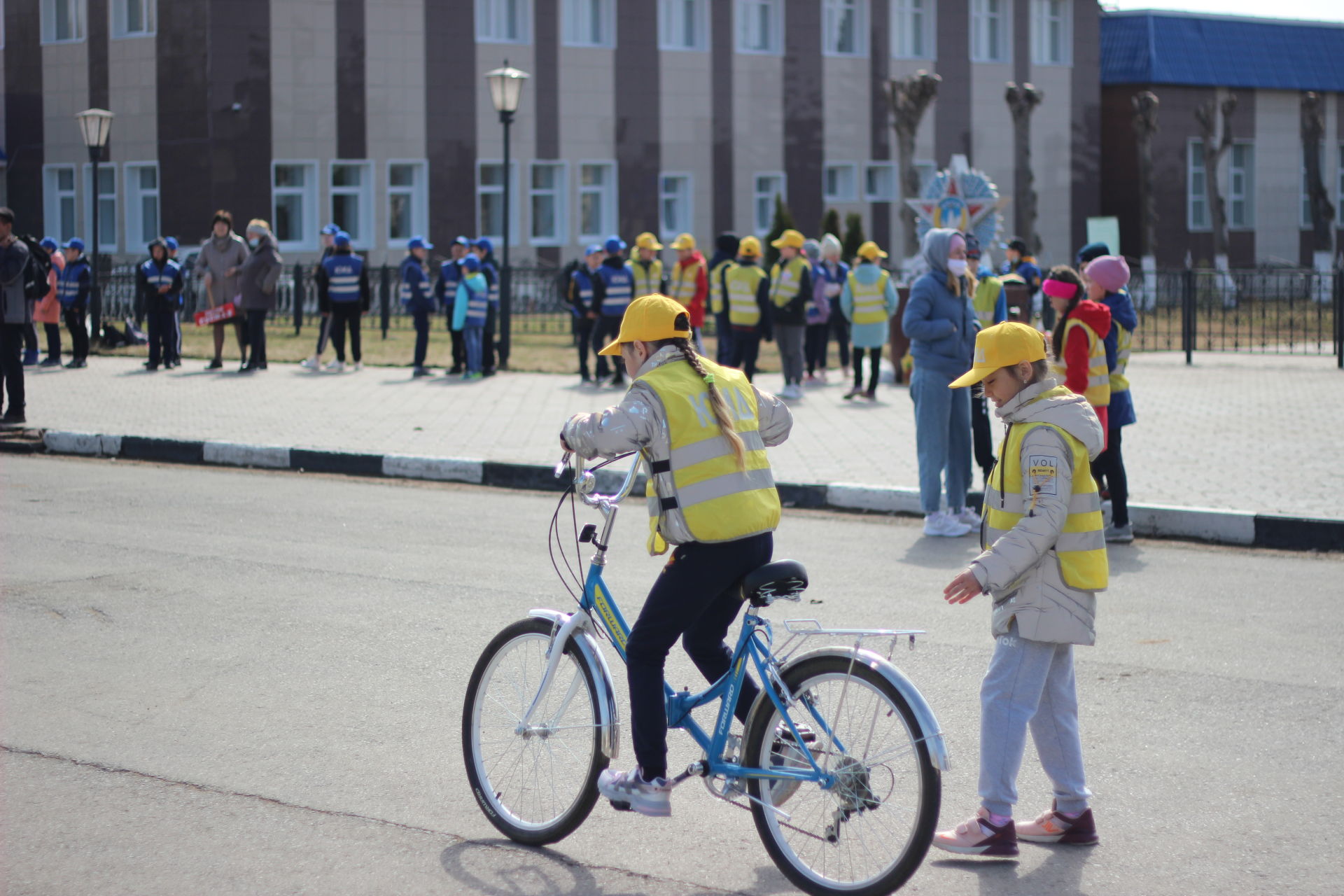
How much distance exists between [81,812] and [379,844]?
1.04 m

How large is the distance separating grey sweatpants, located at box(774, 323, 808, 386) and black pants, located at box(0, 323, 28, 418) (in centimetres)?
832

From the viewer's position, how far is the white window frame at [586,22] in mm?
35875

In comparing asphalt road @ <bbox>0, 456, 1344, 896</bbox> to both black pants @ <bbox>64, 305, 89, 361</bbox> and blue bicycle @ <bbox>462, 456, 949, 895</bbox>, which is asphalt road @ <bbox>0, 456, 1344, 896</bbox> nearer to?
blue bicycle @ <bbox>462, 456, 949, 895</bbox>

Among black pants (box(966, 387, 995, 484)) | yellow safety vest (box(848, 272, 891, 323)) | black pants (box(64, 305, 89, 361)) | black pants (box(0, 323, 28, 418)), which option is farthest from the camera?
black pants (box(64, 305, 89, 361))

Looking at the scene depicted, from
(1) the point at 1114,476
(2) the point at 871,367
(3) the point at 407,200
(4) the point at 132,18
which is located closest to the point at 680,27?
(3) the point at 407,200

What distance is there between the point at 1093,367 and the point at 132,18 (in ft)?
98.5

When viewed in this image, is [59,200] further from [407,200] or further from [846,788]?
[846,788]

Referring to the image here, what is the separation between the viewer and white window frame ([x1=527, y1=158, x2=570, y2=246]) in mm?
36094

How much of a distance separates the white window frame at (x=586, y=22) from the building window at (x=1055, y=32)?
1395 centimetres

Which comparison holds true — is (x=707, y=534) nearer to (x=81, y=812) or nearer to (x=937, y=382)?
(x=81, y=812)

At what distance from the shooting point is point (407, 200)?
34875 millimetres

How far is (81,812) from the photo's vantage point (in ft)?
15.7

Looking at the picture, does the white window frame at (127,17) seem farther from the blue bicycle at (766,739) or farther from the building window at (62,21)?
the blue bicycle at (766,739)

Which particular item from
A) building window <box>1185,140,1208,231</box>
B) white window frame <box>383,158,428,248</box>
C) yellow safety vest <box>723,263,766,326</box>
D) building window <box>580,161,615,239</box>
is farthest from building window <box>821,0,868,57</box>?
yellow safety vest <box>723,263,766,326</box>
